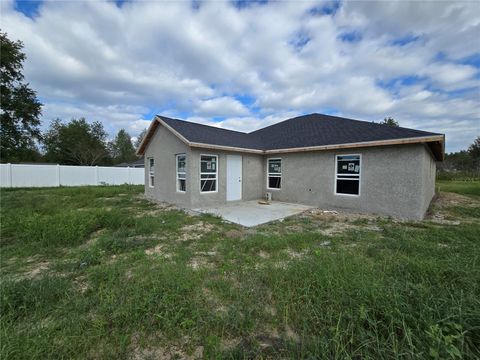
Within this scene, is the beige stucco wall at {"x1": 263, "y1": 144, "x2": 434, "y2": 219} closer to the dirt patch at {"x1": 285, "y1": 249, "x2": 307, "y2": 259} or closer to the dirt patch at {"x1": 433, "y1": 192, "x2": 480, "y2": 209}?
the dirt patch at {"x1": 433, "y1": 192, "x2": 480, "y2": 209}

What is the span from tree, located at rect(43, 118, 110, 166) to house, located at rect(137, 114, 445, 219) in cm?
3028

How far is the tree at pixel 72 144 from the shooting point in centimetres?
3400

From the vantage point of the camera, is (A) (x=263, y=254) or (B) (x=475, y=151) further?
(B) (x=475, y=151)

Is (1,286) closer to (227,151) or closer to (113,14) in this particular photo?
(227,151)

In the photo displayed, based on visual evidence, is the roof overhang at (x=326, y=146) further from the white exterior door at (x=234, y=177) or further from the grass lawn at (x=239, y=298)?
the grass lawn at (x=239, y=298)

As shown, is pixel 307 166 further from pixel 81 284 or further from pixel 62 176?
pixel 62 176

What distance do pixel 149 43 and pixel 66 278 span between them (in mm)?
9654

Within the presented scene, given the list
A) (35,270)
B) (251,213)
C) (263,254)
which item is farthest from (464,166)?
(35,270)

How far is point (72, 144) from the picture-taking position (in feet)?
112

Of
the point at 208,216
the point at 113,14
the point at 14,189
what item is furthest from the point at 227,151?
the point at 14,189

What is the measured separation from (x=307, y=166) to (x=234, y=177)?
355cm

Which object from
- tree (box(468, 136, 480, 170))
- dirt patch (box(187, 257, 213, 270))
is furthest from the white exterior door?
tree (box(468, 136, 480, 170))

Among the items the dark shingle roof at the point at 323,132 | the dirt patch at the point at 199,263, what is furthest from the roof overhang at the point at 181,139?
the dirt patch at the point at 199,263

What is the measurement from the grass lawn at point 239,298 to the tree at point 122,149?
47145mm
